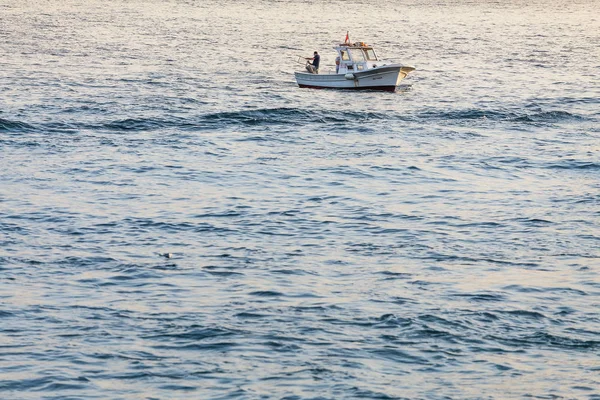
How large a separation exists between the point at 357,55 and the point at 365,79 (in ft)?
5.11

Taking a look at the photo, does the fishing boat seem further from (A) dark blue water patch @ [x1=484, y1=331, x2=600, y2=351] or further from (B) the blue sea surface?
(A) dark blue water patch @ [x1=484, y1=331, x2=600, y2=351]

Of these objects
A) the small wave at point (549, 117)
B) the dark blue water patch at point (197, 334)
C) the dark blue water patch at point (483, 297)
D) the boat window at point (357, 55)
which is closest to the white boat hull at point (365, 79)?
the boat window at point (357, 55)

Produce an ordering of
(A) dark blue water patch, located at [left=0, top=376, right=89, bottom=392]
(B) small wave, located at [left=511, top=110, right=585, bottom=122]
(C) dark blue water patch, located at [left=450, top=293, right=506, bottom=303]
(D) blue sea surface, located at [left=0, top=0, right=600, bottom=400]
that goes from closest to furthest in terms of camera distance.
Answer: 1. (A) dark blue water patch, located at [left=0, top=376, right=89, bottom=392]
2. (D) blue sea surface, located at [left=0, top=0, right=600, bottom=400]
3. (C) dark blue water patch, located at [left=450, top=293, right=506, bottom=303]
4. (B) small wave, located at [left=511, top=110, right=585, bottom=122]

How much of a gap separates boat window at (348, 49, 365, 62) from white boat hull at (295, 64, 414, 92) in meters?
1.18

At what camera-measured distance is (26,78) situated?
44.7 meters

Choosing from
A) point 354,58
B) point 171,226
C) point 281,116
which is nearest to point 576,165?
point 281,116

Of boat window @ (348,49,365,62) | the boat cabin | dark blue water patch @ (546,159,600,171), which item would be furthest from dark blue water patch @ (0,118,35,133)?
dark blue water patch @ (546,159,600,171)

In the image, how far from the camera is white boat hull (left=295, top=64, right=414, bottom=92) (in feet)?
143

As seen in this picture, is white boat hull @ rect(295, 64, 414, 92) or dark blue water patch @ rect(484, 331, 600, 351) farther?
white boat hull @ rect(295, 64, 414, 92)

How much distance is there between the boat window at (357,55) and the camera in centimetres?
4481

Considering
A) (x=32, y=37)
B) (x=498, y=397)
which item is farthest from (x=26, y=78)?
(x=498, y=397)

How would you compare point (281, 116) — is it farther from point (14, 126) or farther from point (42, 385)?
point (42, 385)

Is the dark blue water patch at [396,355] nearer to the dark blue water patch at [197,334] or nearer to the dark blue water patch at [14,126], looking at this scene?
the dark blue water patch at [197,334]

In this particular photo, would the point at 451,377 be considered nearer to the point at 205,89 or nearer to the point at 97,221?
the point at 97,221
